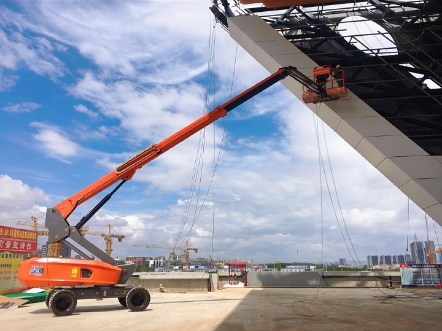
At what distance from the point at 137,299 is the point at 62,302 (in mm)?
2730

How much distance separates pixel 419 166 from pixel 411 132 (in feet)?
8.68

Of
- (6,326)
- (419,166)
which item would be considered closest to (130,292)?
(6,326)

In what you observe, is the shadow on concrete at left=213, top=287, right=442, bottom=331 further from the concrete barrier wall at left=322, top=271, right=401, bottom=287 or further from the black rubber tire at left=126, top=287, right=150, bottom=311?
the concrete barrier wall at left=322, top=271, right=401, bottom=287

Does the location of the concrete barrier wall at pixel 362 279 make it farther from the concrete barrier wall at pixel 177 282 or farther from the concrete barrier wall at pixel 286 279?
the concrete barrier wall at pixel 177 282

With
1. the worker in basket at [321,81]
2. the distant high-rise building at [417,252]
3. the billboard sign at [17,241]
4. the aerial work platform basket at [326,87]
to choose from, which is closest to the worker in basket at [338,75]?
the aerial work platform basket at [326,87]

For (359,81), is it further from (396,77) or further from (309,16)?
(309,16)

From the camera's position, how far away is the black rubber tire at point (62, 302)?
12.6 metres

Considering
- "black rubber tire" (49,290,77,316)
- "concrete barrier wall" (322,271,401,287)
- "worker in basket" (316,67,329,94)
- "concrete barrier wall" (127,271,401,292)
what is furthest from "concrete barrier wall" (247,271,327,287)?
"black rubber tire" (49,290,77,316)

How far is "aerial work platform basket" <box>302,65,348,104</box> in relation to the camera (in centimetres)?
1547

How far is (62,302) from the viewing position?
1292 centimetres

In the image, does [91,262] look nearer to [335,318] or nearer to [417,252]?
[335,318]

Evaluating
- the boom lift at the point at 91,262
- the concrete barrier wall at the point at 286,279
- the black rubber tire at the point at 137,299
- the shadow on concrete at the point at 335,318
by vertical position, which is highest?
the boom lift at the point at 91,262

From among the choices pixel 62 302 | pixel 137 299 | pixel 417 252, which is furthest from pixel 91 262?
pixel 417 252

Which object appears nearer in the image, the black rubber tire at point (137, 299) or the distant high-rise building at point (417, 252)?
the black rubber tire at point (137, 299)
